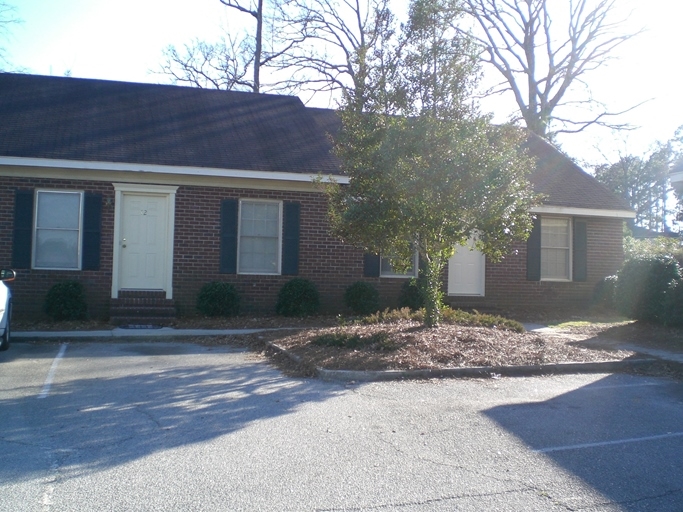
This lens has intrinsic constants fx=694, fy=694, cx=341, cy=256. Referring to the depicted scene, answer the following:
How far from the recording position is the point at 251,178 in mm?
14672

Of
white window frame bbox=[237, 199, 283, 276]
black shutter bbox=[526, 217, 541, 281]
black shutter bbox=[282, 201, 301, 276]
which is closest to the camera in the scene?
white window frame bbox=[237, 199, 283, 276]

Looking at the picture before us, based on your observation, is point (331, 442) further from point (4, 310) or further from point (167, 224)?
point (167, 224)

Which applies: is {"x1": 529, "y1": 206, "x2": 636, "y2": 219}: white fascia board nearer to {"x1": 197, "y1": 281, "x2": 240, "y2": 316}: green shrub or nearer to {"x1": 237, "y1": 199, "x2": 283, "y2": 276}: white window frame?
{"x1": 237, "y1": 199, "x2": 283, "y2": 276}: white window frame

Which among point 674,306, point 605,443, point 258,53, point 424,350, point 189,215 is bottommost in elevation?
point 605,443

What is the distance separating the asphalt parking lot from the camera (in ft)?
15.4

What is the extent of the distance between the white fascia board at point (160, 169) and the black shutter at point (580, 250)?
6455 millimetres

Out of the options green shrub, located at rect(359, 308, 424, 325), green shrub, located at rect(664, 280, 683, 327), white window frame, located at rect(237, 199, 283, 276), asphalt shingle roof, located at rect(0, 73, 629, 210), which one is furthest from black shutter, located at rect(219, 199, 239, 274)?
green shrub, located at rect(664, 280, 683, 327)

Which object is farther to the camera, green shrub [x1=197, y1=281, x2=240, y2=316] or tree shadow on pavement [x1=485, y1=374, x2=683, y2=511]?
green shrub [x1=197, y1=281, x2=240, y2=316]

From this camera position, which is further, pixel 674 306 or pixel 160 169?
pixel 160 169

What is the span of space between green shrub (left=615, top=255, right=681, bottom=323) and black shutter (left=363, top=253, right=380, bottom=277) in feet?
17.0

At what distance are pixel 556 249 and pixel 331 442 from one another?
12693 millimetres

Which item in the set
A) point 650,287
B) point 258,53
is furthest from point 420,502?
point 258,53

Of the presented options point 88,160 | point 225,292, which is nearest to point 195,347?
point 225,292

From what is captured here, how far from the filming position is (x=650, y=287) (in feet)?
41.7
